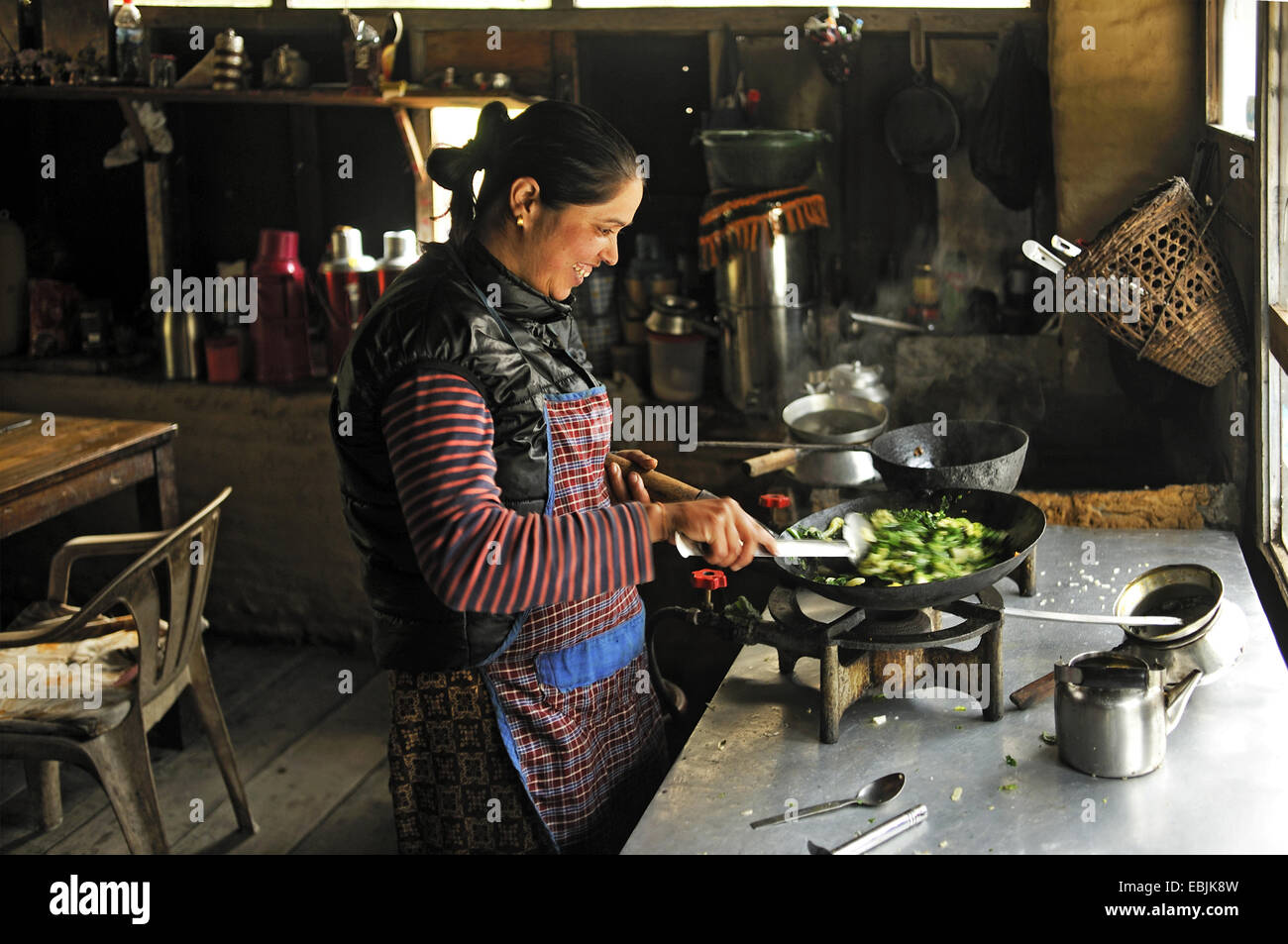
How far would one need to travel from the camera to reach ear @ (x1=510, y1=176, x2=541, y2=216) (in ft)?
6.54

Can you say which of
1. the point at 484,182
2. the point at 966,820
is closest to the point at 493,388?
the point at 484,182

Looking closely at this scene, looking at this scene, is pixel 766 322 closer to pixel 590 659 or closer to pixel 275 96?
pixel 275 96

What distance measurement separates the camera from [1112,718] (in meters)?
1.92

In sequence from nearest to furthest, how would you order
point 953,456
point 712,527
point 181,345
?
point 712,527
point 953,456
point 181,345

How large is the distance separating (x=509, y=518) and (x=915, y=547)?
2.85 feet

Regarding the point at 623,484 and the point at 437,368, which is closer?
the point at 437,368

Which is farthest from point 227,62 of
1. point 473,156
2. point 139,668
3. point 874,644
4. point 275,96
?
point 874,644

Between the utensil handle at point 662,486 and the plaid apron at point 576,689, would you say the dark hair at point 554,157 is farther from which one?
the utensil handle at point 662,486

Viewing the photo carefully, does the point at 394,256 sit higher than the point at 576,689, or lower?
higher

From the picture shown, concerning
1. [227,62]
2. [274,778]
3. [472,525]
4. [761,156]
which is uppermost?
[227,62]

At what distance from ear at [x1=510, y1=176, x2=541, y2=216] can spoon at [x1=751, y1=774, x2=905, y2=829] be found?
1.06m

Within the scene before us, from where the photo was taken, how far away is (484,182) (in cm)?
208

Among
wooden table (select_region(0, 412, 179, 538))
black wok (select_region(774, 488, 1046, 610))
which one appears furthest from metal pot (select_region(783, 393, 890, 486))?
wooden table (select_region(0, 412, 179, 538))

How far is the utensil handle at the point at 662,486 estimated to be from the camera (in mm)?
2446
